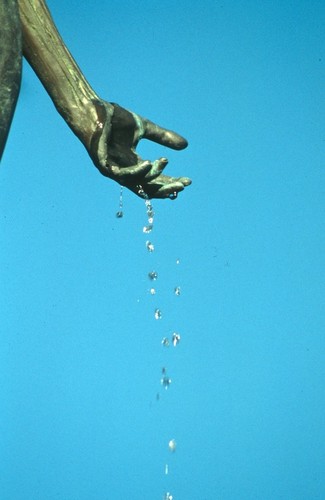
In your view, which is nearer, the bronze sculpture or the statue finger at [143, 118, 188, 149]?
the bronze sculpture

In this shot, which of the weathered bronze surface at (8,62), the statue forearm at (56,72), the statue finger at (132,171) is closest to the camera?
the weathered bronze surface at (8,62)

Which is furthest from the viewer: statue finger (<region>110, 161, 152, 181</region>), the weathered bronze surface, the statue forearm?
the statue forearm

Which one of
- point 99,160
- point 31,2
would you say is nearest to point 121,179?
point 99,160

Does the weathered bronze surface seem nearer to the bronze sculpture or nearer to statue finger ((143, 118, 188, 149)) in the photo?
the bronze sculpture

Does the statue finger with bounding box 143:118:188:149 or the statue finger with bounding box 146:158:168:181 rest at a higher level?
the statue finger with bounding box 143:118:188:149

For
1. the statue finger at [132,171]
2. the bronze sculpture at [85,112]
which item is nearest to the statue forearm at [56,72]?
the bronze sculpture at [85,112]

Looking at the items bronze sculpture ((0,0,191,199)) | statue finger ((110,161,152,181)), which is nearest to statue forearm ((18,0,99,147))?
bronze sculpture ((0,0,191,199))

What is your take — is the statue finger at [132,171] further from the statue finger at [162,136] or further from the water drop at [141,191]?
the statue finger at [162,136]

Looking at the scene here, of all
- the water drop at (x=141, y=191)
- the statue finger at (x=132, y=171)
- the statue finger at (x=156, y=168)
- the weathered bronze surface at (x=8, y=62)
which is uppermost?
the weathered bronze surface at (x=8, y=62)
